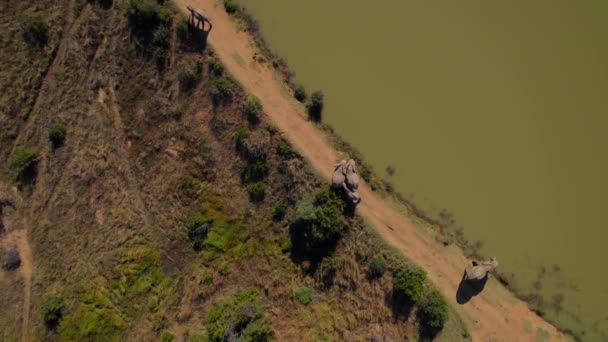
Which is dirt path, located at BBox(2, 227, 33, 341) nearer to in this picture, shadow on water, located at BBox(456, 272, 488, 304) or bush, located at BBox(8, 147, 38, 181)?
bush, located at BBox(8, 147, 38, 181)

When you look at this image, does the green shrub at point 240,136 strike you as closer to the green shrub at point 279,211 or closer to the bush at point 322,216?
the green shrub at point 279,211

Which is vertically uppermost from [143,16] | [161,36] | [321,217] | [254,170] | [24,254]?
[143,16]

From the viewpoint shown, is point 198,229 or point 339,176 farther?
point 198,229

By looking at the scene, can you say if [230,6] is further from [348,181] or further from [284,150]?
[348,181]

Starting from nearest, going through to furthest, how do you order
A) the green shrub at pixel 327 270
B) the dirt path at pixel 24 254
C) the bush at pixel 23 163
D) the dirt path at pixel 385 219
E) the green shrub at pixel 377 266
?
the green shrub at pixel 377 266
the dirt path at pixel 385 219
the green shrub at pixel 327 270
the bush at pixel 23 163
the dirt path at pixel 24 254

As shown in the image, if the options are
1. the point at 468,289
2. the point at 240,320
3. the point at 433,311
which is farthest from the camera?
the point at 240,320

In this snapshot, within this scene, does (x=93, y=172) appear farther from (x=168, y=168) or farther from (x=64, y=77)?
(x=64, y=77)

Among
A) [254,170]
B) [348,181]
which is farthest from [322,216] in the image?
[254,170]

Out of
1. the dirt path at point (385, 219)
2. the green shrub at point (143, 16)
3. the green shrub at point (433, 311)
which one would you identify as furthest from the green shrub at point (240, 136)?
the green shrub at point (433, 311)
